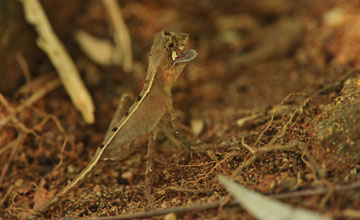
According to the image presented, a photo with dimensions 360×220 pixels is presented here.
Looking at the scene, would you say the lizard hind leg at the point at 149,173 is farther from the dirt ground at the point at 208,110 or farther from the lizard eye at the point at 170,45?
the lizard eye at the point at 170,45

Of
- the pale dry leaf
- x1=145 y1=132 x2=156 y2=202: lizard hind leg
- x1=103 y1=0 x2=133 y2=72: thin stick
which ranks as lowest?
the pale dry leaf

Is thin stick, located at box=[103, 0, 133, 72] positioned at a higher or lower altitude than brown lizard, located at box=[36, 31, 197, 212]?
higher

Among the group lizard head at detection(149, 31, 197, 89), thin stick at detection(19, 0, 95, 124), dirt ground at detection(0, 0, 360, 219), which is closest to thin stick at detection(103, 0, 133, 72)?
dirt ground at detection(0, 0, 360, 219)

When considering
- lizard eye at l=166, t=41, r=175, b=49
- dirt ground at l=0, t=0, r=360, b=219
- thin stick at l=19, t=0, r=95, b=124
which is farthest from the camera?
thin stick at l=19, t=0, r=95, b=124

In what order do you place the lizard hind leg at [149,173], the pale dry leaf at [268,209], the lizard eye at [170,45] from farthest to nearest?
the lizard eye at [170,45] < the lizard hind leg at [149,173] < the pale dry leaf at [268,209]

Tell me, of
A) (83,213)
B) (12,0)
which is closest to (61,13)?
(12,0)

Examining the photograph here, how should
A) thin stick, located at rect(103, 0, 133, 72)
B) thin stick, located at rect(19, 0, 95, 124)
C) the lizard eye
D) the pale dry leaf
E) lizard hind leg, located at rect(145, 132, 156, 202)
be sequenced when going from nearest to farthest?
1. the pale dry leaf
2. lizard hind leg, located at rect(145, 132, 156, 202)
3. the lizard eye
4. thin stick, located at rect(19, 0, 95, 124)
5. thin stick, located at rect(103, 0, 133, 72)

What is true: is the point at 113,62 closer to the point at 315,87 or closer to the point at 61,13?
→ the point at 61,13

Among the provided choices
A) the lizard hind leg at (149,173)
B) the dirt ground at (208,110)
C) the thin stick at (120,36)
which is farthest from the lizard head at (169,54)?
the thin stick at (120,36)

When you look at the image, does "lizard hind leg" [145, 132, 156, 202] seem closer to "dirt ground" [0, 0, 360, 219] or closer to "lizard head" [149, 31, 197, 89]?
"dirt ground" [0, 0, 360, 219]
